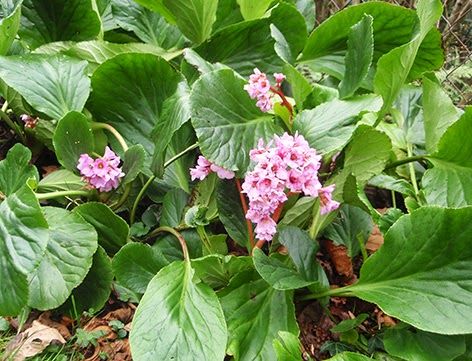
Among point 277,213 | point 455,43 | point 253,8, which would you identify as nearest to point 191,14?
point 253,8

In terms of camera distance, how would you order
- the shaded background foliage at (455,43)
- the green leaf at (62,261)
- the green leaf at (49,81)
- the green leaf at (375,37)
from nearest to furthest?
the green leaf at (62,261) → the green leaf at (49,81) → the green leaf at (375,37) → the shaded background foliage at (455,43)

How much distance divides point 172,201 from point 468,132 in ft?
2.19

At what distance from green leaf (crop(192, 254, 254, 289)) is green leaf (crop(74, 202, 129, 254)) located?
0.76 ft

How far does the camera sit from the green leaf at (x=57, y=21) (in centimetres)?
161

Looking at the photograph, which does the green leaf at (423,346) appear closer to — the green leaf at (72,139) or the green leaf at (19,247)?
the green leaf at (19,247)

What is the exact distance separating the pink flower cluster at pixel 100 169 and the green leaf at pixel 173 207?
0.41 ft

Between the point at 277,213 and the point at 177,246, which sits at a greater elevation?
the point at 277,213

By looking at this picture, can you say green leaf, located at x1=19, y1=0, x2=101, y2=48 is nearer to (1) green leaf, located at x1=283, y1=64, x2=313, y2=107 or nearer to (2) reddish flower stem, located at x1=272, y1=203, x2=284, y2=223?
(1) green leaf, located at x1=283, y1=64, x2=313, y2=107

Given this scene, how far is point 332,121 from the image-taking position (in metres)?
1.13

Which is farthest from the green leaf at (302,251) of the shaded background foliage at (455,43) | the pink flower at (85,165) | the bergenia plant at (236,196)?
the shaded background foliage at (455,43)

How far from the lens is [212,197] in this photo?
53.3 inches

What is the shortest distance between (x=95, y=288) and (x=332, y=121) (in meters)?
0.62

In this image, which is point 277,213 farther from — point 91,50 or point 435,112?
point 91,50

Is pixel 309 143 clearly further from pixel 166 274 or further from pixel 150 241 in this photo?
pixel 150 241
